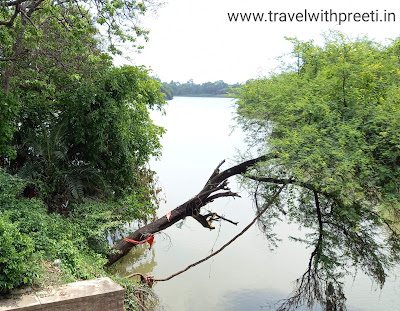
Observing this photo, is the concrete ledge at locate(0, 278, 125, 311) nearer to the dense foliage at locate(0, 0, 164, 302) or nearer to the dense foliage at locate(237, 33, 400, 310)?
the dense foliage at locate(0, 0, 164, 302)

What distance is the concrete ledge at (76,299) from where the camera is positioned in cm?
527

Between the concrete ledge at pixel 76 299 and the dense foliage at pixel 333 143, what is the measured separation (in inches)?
142

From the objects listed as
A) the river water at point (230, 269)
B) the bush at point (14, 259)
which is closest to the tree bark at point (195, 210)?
the river water at point (230, 269)

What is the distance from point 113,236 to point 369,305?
256 inches

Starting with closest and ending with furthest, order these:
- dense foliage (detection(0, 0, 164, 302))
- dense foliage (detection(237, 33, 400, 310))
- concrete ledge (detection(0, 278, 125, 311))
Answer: concrete ledge (detection(0, 278, 125, 311)), dense foliage (detection(237, 33, 400, 310)), dense foliage (detection(0, 0, 164, 302))

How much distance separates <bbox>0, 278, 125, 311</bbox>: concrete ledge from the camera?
527 cm

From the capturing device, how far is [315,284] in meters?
9.38

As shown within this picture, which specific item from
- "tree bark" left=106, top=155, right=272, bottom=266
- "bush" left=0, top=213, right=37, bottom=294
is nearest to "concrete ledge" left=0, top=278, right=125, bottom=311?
"bush" left=0, top=213, right=37, bottom=294

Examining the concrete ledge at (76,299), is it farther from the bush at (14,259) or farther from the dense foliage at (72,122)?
the dense foliage at (72,122)

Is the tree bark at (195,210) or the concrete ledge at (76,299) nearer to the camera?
the concrete ledge at (76,299)

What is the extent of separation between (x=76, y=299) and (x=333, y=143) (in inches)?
193

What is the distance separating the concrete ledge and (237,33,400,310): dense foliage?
3.62 m

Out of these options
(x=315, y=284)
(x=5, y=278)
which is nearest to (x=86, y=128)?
(x=5, y=278)

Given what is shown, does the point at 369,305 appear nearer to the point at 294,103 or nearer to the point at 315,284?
the point at 315,284
